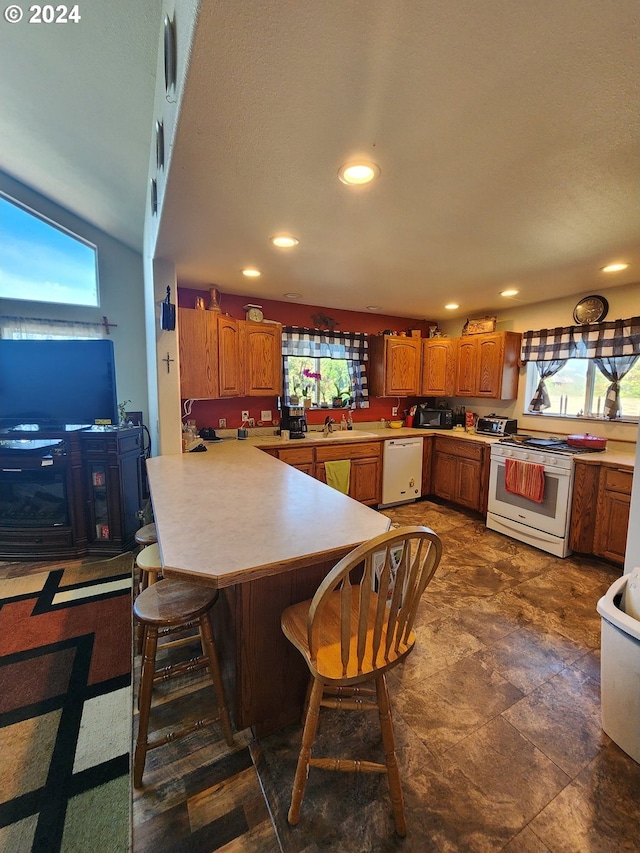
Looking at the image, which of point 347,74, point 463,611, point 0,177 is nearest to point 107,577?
point 463,611

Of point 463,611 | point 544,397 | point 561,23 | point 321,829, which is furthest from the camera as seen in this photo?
point 544,397

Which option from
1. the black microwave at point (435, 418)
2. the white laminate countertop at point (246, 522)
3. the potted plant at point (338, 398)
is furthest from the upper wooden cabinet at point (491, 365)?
the white laminate countertop at point (246, 522)

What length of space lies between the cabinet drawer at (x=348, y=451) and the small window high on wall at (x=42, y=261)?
3025mm

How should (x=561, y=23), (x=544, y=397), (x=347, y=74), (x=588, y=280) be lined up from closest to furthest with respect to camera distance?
(x=561, y=23) → (x=347, y=74) → (x=588, y=280) → (x=544, y=397)

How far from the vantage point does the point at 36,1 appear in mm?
1486

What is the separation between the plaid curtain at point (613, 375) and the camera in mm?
3129

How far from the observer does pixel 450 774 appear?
1291 millimetres

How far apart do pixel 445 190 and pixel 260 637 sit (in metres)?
2.11

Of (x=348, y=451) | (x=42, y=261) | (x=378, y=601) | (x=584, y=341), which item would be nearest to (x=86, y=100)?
(x=42, y=261)

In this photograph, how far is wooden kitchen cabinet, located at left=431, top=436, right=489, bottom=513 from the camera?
3.75 meters

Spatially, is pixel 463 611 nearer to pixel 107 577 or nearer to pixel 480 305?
pixel 107 577

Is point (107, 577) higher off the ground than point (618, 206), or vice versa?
point (618, 206)

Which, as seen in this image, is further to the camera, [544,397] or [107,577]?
[544,397]

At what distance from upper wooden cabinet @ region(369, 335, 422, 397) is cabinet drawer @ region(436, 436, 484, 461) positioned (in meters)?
0.76
